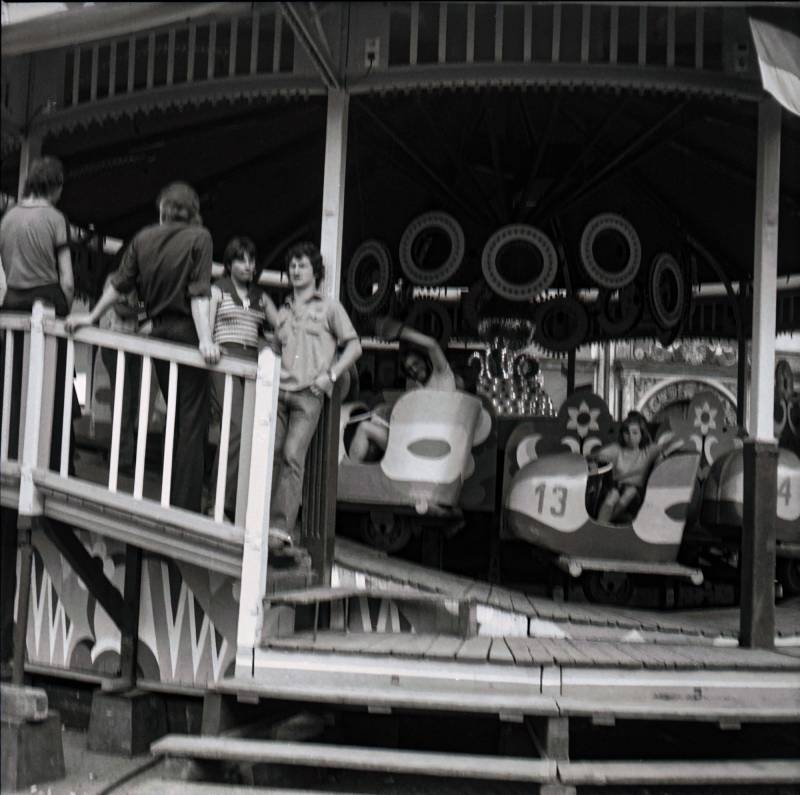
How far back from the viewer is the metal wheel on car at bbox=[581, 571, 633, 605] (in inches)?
276

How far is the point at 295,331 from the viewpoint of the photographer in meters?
5.43

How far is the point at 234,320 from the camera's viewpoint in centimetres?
557

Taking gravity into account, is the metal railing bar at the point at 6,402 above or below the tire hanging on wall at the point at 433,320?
below

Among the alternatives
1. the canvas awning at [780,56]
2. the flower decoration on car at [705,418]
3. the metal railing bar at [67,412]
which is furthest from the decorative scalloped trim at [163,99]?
the flower decoration on car at [705,418]

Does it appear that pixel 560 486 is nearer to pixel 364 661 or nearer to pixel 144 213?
pixel 364 661

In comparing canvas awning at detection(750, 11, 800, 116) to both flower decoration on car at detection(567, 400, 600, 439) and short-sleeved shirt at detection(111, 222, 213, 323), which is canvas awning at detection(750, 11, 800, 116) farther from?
flower decoration on car at detection(567, 400, 600, 439)

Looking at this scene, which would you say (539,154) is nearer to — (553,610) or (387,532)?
(387,532)

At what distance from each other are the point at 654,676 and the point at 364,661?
123 cm

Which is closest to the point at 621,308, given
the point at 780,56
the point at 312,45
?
the point at 780,56

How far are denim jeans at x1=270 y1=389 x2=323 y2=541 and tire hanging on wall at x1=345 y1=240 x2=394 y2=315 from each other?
3001mm

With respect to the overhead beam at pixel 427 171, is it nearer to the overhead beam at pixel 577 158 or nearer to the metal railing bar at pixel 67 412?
the overhead beam at pixel 577 158

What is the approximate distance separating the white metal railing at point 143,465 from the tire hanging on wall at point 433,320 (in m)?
4.43

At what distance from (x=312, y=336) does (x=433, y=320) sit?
3.96 m

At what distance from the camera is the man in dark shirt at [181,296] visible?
16.5ft
